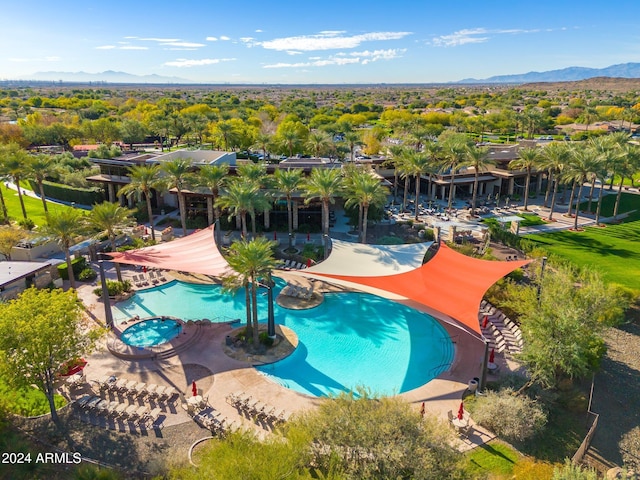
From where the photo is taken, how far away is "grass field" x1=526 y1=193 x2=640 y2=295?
37.3 metres

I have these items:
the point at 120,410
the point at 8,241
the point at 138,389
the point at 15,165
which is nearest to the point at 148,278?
the point at 8,241

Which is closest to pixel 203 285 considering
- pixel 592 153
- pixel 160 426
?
pixel 160 426

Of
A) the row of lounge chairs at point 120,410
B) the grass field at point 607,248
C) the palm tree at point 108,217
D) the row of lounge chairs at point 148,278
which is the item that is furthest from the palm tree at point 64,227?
the grass field at point 607,248

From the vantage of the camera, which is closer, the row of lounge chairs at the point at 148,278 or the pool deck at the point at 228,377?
the pool deck at the point at 228,377

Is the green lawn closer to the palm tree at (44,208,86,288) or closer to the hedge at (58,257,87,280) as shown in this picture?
the hedge at (58,257,87,280)

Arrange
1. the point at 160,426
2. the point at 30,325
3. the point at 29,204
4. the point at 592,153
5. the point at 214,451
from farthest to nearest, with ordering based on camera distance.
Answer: the point at 29,204 < the point at 592,153 < the point at 160,426 < the point at 30,325 < the point at 214,451

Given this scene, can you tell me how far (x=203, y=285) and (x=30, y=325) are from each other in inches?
721

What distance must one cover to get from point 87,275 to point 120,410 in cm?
1877

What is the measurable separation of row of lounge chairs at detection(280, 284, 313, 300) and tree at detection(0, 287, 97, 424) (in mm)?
15942

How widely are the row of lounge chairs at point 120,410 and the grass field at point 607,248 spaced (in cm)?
3321

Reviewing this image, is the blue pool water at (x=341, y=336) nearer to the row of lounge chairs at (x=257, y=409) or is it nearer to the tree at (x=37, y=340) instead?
the row of lounge chairs at (x=257, y=409)

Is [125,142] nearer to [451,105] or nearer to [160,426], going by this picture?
[160,426]

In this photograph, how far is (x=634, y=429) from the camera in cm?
2061

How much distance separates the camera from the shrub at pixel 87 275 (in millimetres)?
36078
